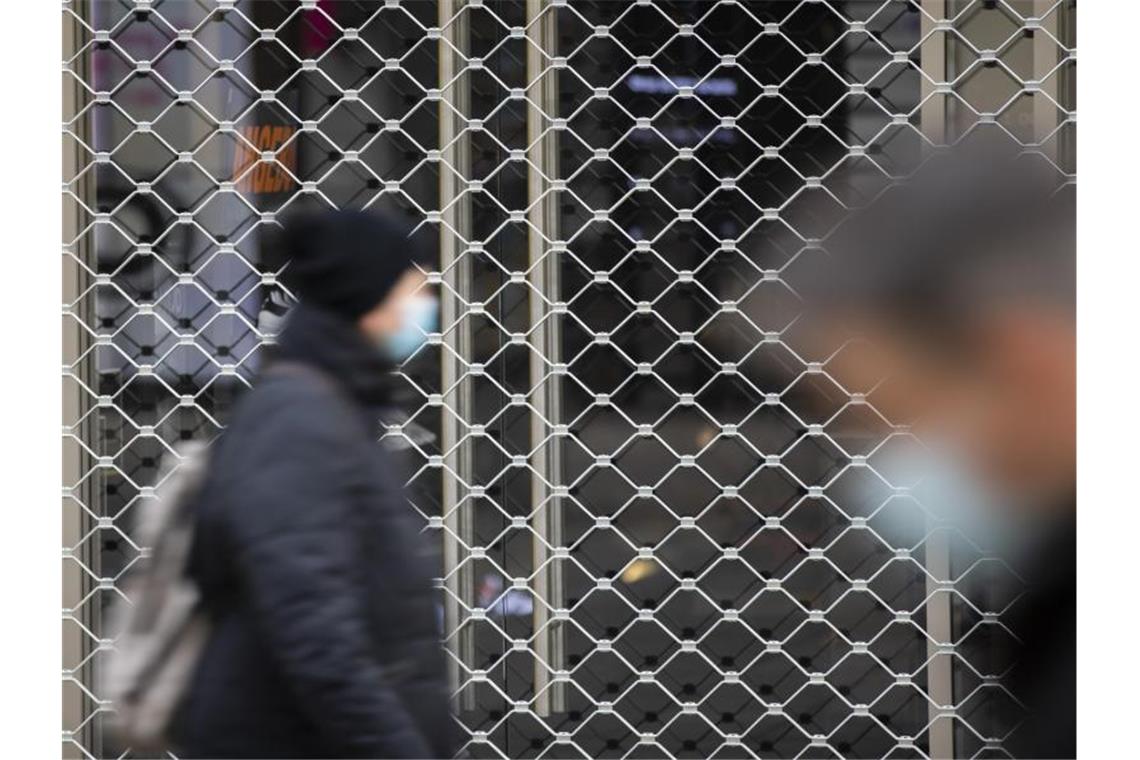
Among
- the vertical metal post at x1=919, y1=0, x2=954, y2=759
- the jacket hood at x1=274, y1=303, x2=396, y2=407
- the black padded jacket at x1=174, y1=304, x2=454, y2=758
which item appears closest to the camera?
the black padded jacket at x1=174, y1=304, x2=454, y2=758

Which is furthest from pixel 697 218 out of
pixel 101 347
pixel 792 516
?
pixel 101 347

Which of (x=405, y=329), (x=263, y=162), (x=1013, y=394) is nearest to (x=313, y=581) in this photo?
(x=405, y=329)

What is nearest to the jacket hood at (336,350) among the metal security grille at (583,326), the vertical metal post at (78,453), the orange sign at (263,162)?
the metal security grille at (583,326)

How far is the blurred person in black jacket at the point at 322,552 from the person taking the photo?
2.08m

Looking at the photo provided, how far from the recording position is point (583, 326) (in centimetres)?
418

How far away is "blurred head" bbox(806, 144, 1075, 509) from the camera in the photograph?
7.66ft

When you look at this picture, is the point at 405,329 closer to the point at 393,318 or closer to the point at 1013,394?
the point at 393,318

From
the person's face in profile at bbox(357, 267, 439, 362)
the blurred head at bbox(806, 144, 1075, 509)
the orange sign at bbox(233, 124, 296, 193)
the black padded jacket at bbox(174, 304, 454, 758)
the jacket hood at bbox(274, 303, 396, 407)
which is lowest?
the black padded jacket at bbox(174, 304, 454, 758)

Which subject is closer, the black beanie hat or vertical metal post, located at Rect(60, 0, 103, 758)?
the black beanie hat

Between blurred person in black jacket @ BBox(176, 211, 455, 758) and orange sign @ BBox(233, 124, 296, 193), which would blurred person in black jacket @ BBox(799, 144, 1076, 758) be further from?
orange sign @ BBox(233, 124, 296, 193)

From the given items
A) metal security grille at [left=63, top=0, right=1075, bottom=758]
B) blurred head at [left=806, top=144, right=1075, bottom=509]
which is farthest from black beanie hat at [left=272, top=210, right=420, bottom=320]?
metal security grille at [left=63, top=0, right=1075, bottom=758]

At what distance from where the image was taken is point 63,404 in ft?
13.9

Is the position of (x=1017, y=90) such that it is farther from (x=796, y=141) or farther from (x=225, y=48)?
(x=225, y=48)

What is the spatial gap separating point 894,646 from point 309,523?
249 centimetres
